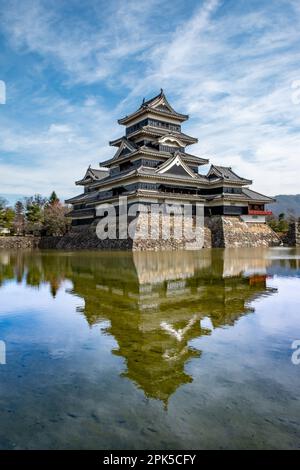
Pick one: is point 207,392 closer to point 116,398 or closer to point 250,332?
point 116,398

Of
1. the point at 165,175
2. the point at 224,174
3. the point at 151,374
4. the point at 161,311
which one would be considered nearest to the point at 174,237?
→ the point at 165,175

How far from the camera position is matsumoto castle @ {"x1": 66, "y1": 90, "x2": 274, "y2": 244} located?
3416 centimetres

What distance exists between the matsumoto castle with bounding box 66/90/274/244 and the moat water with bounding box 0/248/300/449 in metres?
25.9

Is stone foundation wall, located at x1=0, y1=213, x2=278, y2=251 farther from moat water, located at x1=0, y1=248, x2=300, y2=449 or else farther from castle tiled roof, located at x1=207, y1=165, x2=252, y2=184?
moat water, located at x1=0, y1=248, x2=300, y2=449

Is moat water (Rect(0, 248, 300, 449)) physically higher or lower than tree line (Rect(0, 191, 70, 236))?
lower

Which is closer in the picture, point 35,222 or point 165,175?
point 165,175

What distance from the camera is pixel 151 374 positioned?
400 centimetres

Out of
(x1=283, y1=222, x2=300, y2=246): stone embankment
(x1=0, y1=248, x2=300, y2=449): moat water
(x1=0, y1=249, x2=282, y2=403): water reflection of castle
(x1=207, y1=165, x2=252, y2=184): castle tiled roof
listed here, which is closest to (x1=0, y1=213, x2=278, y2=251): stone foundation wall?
(x1=283, y1=222, x2=300, y2=246): stone embankment

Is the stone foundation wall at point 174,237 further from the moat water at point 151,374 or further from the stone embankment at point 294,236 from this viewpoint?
the moat water at point 151,374

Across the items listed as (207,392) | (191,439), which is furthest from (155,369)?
(191,439)

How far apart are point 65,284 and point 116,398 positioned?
27.5ft

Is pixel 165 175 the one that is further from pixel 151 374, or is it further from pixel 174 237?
pixel 151 374

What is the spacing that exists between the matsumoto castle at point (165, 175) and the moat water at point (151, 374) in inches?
1022

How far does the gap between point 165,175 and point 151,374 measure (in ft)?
101
